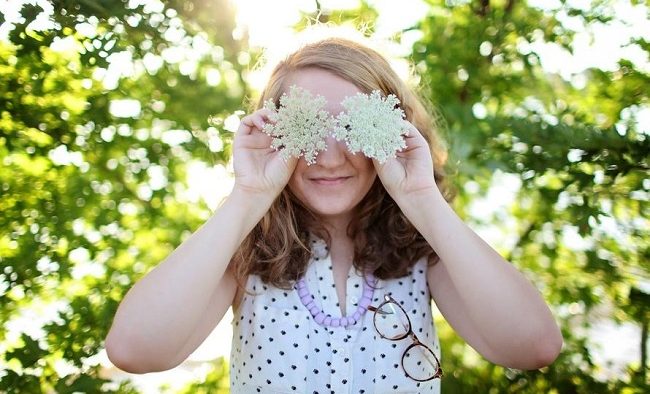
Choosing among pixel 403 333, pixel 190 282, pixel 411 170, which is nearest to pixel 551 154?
pixel 411 170

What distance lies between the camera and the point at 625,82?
2.40 m

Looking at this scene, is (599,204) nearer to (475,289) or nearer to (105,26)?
(475,289)

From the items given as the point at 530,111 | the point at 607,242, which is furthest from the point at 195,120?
the point at 607,242

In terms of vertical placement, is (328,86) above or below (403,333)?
above

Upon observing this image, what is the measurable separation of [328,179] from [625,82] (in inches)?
45.3

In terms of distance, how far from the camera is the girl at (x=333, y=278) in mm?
1732

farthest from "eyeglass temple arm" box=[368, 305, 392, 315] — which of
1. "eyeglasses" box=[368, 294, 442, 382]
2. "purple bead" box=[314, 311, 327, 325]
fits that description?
"purple bead" box=[314, 311, 327, 325]

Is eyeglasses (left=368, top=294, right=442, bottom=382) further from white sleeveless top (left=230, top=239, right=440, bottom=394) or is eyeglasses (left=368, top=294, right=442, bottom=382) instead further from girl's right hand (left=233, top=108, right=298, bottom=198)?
girl's right hand (left=233, top=108, right=298, bottom=198)

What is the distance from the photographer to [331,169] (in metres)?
1.85

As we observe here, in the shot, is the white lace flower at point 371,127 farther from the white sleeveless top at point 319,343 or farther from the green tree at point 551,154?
the green tree at point 551,154

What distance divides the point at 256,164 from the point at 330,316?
0.44 metres

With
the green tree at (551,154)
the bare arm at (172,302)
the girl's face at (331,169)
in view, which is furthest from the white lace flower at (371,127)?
the green tree at (551,154)

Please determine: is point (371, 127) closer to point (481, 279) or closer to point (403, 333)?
point (481, 279)

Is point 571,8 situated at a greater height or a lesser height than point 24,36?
lesser
